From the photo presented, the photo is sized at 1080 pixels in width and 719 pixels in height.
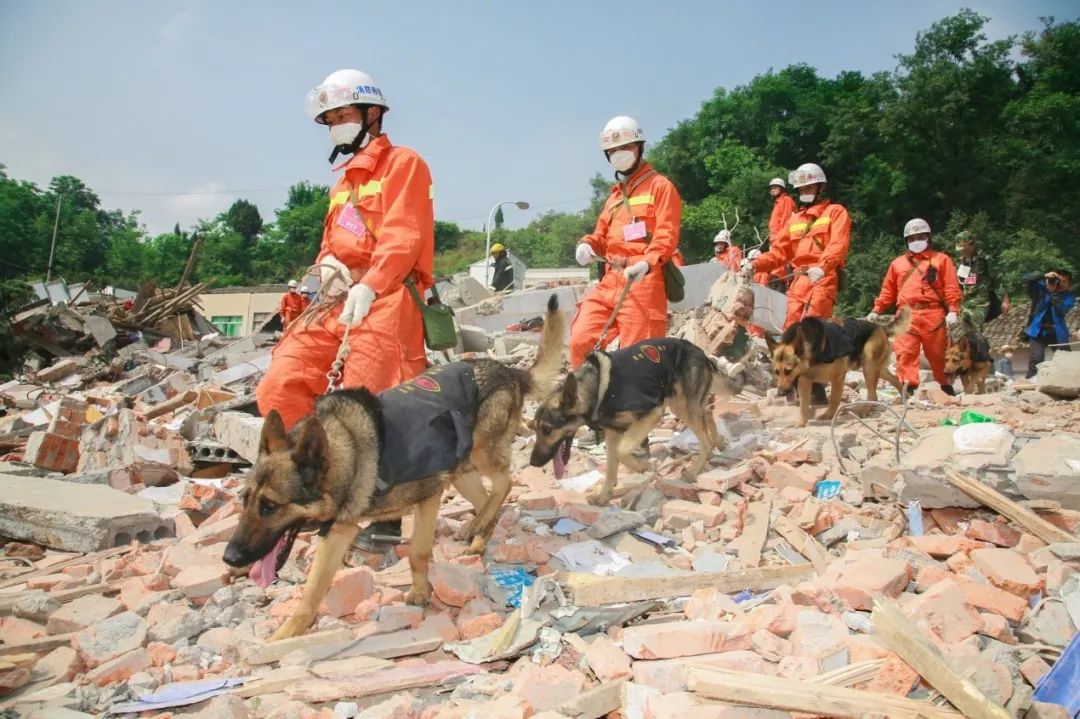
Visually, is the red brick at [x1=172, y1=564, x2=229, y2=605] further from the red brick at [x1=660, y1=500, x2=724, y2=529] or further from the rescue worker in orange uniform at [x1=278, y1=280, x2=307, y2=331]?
the red brick at [x1=660, y1=500, x2=724, y2=529]

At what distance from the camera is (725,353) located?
11273 millimetres

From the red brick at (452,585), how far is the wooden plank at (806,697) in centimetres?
141

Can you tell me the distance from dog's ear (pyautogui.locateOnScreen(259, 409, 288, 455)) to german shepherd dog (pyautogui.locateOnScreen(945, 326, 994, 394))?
37.6 feet

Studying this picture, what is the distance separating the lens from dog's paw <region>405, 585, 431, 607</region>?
3635mm

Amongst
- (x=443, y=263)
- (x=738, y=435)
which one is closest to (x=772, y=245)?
(x=738, y=435)

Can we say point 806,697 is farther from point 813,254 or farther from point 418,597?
point 813,254

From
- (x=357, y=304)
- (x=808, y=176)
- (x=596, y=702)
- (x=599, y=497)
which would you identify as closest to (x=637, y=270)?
(x=599, y=497)

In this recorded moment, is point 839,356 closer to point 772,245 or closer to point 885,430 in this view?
point 885,430

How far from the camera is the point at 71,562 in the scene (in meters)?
4.36

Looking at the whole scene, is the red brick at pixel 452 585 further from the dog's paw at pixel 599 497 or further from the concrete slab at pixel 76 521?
the concrete slab at pixel 76 521

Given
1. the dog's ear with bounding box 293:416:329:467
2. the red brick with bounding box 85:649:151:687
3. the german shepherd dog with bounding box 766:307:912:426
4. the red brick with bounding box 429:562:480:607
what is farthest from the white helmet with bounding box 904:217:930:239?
the red brick with bounding box 85:649:151:687

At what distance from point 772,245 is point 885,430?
11.5ft

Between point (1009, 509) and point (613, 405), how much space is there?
2.72m

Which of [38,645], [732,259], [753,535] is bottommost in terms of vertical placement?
[753,535]
